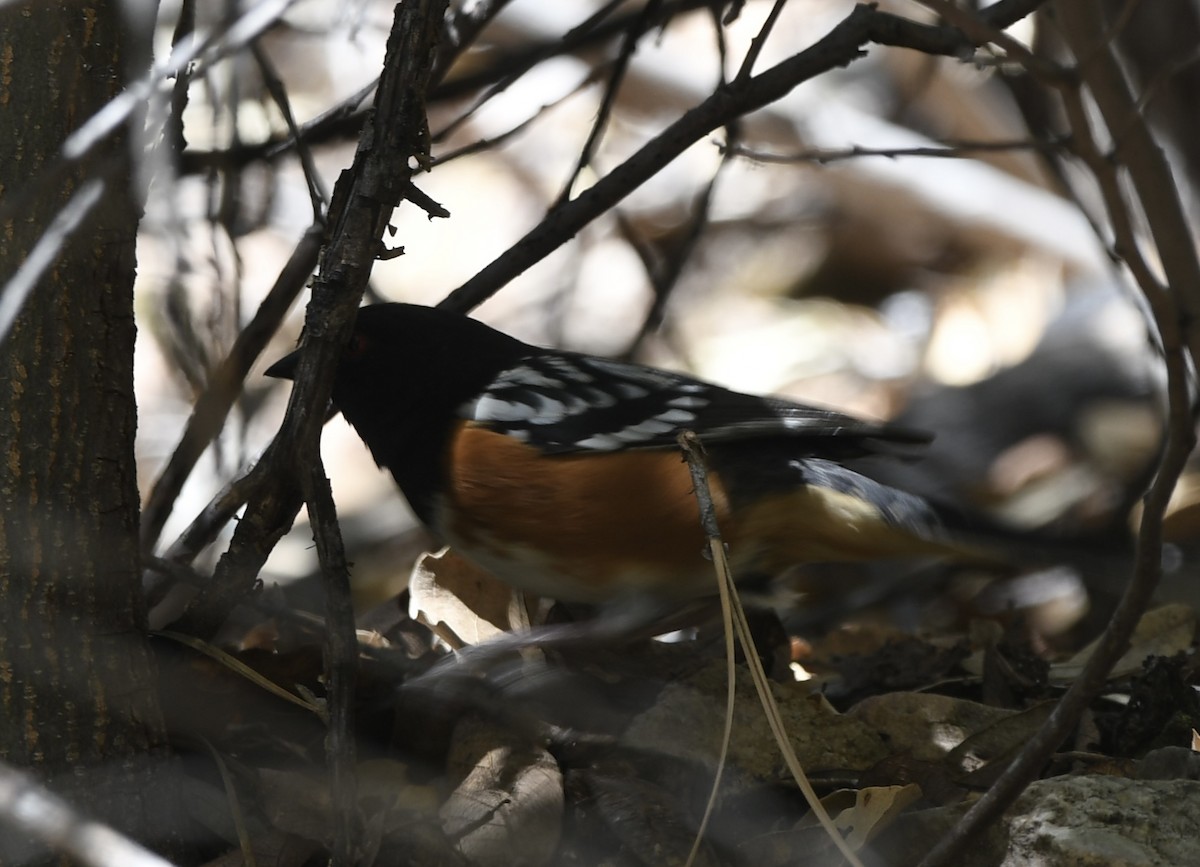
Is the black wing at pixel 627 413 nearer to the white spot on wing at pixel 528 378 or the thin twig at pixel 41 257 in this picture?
the white spot on wing at pixel 528 378

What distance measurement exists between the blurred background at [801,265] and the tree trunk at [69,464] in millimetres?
1343

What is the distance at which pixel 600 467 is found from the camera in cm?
249

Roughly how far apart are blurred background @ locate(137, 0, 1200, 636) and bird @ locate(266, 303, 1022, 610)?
0.50 m

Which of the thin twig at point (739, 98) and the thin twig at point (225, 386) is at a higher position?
the thin twig at point (739, 98)

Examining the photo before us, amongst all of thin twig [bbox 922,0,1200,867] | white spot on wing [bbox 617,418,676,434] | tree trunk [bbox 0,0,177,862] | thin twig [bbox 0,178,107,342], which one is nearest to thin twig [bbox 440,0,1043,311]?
white spot on wing [bbox 617,418,676,434]

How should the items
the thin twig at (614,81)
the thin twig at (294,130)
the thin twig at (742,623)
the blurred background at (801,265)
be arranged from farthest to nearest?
the blurred background at (801,265)
the thin twig at (614,81)
the thin twig at (294,130)
the thin twig at (742,623)

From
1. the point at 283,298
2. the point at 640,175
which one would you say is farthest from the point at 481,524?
the point at 640,175

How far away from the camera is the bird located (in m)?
2.46

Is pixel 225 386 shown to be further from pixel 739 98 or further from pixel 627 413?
pixel 739 98

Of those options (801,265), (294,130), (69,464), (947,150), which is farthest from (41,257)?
(801,265)

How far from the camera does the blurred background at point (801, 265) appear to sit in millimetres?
4055

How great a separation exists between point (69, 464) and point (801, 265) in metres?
5.12

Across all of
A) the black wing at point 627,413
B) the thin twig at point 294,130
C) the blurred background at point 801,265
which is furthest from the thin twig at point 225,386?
the blurred background at point 801,265

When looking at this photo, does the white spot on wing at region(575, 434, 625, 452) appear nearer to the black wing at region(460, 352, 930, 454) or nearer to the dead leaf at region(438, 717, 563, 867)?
the black wing at region(460, 352, 930, 454)
